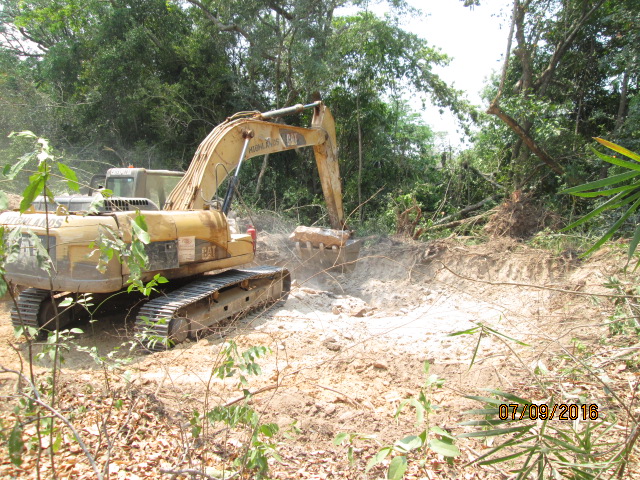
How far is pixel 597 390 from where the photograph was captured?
325 centimetres

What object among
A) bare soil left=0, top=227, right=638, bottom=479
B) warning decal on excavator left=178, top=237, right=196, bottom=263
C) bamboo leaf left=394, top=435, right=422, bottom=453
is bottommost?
bare soil left=0, top=227, right=638, bottom=479

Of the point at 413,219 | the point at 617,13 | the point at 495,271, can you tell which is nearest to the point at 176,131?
the point at 413,219

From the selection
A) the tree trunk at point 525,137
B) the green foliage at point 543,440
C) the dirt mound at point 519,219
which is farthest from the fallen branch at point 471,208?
the green foliage at point 543,440

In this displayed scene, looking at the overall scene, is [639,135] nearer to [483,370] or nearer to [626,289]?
[626,289]

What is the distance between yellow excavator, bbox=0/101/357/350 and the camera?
14.1 ft

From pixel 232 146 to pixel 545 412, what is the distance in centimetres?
491

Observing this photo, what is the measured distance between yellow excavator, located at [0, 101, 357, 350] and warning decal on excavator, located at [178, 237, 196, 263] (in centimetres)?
1

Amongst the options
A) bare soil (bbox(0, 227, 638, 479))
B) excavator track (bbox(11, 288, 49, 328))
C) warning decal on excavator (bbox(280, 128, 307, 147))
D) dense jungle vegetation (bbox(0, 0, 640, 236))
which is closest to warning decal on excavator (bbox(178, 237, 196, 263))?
bare soil (bbox(0, 227, 638, 479))

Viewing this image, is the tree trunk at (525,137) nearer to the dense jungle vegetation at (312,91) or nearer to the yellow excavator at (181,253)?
the dense jungle vegetation at (312,91)

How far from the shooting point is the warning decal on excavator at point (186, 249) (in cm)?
501

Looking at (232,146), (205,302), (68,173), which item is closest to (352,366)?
(205,302)

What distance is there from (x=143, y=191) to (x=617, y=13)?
9.35m

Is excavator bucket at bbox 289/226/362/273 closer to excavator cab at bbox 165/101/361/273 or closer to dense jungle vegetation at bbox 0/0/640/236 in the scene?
excavator cab at bbox 165/101/361/273

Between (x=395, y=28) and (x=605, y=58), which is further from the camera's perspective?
(x=395, y=28)
